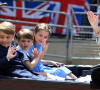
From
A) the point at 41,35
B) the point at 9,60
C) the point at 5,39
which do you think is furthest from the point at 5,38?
the point at 41,35

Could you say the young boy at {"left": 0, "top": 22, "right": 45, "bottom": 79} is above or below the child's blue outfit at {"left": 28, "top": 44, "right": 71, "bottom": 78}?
above

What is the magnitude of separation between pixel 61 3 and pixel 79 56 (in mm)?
3218

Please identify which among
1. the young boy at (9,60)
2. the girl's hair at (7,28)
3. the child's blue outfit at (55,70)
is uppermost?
the girl's hair at (7,28)

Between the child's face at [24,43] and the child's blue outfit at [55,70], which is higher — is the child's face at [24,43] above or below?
above

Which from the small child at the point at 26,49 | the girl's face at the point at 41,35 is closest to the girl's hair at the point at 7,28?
the small child at the point at 26,49

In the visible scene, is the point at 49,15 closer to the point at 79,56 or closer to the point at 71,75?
the point at 79,56

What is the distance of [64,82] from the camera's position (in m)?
2.87

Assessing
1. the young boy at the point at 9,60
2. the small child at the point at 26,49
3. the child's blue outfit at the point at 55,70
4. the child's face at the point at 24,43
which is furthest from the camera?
the child's blue outfit at the point at 55,70

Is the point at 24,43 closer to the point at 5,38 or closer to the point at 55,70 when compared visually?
the point at 5,38

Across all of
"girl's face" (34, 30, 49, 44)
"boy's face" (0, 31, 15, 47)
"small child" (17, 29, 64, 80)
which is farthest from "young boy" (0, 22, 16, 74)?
"girl's face" (34, 30, 49, 44)

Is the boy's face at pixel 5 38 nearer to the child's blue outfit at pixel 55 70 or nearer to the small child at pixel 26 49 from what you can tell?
the small child at pixel 26 49

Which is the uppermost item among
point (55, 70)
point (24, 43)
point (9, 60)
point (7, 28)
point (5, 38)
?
point (7, 28)

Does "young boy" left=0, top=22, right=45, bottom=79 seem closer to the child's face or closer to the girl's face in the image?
the child's face

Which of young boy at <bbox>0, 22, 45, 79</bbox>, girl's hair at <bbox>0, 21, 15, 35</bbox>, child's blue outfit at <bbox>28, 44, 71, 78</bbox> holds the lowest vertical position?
child's blue outfit at <bbox>28, 44, 71, 78</bbox>
